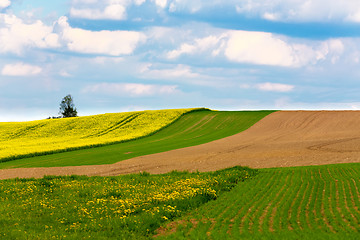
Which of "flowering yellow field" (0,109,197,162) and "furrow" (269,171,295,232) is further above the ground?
"flowering yellow field" (0,109,197,162)

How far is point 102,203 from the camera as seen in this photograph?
2166 cm

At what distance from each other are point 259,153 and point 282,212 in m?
25.7

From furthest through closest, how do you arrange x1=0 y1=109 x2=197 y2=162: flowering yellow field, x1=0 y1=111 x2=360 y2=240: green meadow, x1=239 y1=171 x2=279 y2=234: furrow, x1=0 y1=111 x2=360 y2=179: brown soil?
x1=0 y1=109 x2=197 y2=162: flowering yellow field
x1=0 y1=111 x2=360 y2=179: brown soil
x1=239 y1=171 x2=279 y2=234: furrow
x1=0 y1=111 x2=360 y2=240: green meadow

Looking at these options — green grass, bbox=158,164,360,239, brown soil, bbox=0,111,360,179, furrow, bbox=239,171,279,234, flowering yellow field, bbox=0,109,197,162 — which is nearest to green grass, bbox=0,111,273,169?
brown soil, bbox=0,111,360,179

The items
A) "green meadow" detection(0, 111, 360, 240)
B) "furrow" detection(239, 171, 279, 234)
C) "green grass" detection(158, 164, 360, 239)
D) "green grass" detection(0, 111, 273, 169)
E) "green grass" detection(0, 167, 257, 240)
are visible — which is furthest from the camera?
"green grass" detection(0, 111, 273, 169)

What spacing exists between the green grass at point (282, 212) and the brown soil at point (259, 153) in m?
10.8

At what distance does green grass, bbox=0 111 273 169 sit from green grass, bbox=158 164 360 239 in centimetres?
2383

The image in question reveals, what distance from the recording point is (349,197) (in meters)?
21.2

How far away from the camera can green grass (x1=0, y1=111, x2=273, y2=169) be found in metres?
46.5

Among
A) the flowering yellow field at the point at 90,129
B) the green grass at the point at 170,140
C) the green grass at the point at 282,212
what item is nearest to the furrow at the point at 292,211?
the green grass at the point at 282,212

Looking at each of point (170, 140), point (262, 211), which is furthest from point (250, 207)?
point (170, 140)

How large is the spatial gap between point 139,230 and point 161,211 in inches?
99.3

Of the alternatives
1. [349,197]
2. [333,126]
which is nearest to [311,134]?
[333,126]

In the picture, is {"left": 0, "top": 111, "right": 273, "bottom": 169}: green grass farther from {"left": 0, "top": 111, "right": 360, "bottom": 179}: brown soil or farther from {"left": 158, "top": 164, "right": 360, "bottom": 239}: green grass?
{"left": 158, "top": 164, "right": 360, "bottom": 239}: green grass
